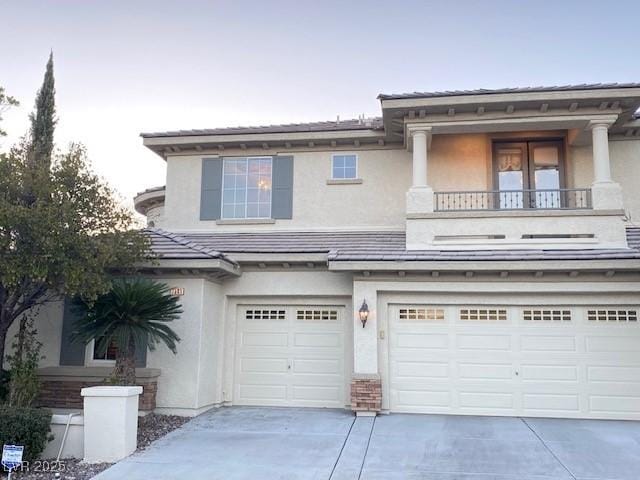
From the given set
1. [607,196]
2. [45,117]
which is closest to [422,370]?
[607,196]

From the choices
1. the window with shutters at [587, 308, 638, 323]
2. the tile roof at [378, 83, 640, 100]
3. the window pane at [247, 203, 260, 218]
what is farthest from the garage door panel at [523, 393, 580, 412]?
the window pane at [247, 203, 260, 218]

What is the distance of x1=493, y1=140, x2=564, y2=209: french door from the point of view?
13000mm

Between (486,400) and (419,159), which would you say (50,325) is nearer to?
(419,159)

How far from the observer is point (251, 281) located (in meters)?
12.1

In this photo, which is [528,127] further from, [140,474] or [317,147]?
[140,474]

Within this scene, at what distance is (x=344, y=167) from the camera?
13.8 m

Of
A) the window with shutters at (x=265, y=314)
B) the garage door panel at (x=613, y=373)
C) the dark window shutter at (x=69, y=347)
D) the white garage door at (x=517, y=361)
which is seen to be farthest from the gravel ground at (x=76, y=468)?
the garage door panel at (x=613, y=373)

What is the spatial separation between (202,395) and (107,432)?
310 cm

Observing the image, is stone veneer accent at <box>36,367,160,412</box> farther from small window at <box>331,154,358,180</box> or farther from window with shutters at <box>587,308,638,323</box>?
window with shutters at <box>587,308,638,323</box>

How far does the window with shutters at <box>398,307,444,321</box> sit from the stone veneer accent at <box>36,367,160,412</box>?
522cm

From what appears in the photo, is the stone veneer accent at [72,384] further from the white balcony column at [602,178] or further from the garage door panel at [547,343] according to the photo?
the white balcony column at [602,178]

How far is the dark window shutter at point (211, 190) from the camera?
1398cm

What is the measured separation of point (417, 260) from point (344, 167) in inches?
159

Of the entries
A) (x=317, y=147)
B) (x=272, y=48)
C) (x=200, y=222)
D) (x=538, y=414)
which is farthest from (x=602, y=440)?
(x=272, y=48)
